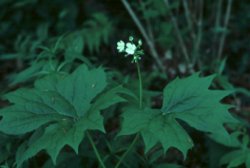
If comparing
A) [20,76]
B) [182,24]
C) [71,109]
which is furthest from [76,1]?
[71,109]

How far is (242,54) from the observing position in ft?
14.0

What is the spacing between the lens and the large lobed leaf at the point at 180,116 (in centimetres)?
183

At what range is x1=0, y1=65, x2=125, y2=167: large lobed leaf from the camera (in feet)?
6.12

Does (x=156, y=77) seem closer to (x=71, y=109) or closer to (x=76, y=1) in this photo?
(x=76, y=1)

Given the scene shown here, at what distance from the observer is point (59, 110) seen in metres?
2.01

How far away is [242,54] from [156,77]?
3.12 feet

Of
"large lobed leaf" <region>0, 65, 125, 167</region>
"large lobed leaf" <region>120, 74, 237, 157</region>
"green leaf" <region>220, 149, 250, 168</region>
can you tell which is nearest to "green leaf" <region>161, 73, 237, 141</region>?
"large lobed leaf" <region>120, 74, 237, 157</region>

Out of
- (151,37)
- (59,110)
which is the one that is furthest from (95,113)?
(151,37)

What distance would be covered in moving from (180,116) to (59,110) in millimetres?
506

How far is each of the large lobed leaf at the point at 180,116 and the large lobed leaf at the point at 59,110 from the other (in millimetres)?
125

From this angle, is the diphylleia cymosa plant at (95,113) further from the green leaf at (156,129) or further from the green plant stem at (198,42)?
the green plant stem at (198,42)

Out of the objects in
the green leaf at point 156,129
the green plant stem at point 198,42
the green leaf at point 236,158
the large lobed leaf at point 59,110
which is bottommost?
the green leaf at point 236,158

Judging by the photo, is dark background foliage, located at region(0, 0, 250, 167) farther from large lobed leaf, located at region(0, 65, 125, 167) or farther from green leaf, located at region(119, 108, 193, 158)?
green leaf, located at region(119, 108, 193, 158)

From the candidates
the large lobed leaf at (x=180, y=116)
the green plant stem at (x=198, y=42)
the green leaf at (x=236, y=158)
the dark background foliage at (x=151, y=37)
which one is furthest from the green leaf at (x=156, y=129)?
the green plant stem at (x=198, y=42)
